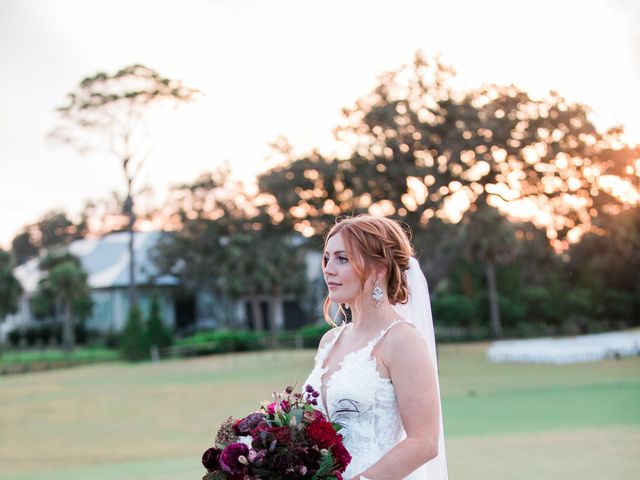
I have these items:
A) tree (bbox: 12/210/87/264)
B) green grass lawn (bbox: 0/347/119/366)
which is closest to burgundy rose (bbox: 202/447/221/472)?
green grass lawn (bbox: 0/347/119/366)

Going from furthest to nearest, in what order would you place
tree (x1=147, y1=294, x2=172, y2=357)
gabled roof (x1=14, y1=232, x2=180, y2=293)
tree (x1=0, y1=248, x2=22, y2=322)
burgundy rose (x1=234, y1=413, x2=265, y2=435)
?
gabled roof (x1=14, y1=232, x2=180, y2=293)
tree (x1=0, y1=248, x2=22, y2=322)
tree (x1=147, y1=294, x2=172, y2=357)
burgundy rose (x1=234, y1=413, x2=265, y2=435)

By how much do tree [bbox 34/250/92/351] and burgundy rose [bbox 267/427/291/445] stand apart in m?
42.4

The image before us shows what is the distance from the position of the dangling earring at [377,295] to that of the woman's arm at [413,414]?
0.84 feet

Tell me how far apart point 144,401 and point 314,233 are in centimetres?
1200

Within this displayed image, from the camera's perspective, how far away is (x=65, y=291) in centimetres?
4344

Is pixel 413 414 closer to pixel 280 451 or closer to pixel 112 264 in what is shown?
pixel 280 451

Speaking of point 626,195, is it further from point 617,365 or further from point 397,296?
point 397,296

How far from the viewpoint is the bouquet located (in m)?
2.59

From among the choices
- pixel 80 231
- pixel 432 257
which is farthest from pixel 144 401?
pixel 80 231

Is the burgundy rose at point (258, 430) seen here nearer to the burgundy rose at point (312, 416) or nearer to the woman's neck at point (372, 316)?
the burgundy rose at point (312, 416)

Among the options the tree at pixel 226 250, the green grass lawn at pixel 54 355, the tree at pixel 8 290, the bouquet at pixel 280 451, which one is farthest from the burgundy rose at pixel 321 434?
the tree at pixel 8 290

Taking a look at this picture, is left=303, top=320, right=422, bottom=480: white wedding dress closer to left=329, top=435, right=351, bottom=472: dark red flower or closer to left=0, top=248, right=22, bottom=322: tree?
left=329, top=435, right=351, bottom=472: dark red flower

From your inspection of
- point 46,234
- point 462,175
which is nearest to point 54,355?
point 462,175

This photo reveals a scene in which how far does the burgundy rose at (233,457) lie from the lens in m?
2.59
